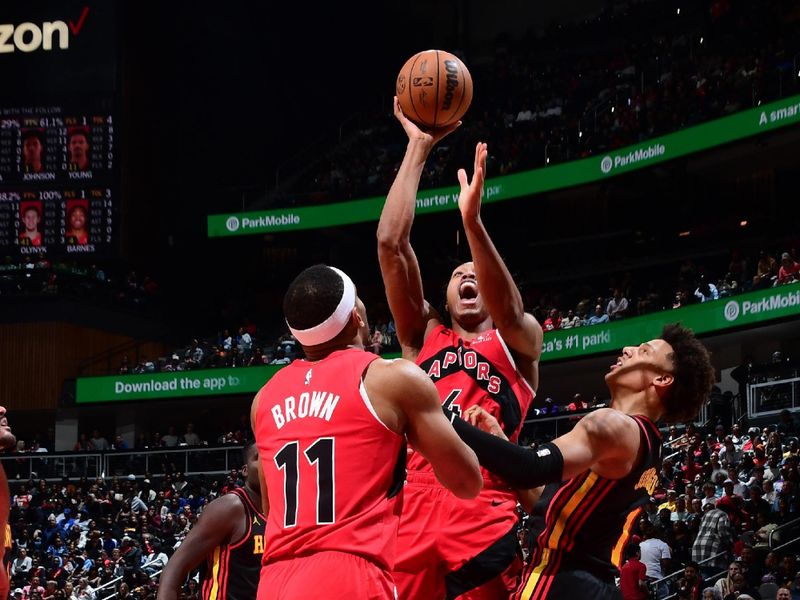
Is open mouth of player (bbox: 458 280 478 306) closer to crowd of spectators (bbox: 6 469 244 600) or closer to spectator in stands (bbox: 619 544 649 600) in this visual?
spectator in stands (bbox: 619 544 649 600)

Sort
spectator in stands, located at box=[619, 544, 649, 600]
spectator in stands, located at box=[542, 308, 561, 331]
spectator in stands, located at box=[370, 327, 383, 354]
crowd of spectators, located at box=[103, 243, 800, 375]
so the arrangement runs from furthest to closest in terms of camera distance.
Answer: spectator in stands, located at box=[542, 308, 561, 331], spectator in stands, located at box=[370, 327, 383, 354], crowd of spectators, located at box=[103, 243, 800, 375], spectator in stands, located at box=[619, 544, 649, 600]

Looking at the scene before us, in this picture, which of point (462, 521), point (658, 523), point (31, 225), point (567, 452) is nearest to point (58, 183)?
point (31, 225)

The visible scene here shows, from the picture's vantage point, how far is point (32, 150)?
2545 centimetres

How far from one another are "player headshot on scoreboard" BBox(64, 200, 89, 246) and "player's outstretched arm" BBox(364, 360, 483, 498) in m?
22.9

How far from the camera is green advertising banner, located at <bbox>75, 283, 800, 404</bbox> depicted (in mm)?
20734

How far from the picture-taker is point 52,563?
20578mm

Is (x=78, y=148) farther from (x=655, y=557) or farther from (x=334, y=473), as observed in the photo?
(x=334, y=473)

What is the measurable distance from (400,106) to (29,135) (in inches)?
851

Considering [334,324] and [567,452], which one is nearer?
[334,324]

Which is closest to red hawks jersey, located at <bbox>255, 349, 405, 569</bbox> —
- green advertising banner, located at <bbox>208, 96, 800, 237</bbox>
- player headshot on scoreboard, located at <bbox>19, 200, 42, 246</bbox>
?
green advertising banner, located at <bbox>208, 96, 800, 237</bbox>

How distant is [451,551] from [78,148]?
22008 mm

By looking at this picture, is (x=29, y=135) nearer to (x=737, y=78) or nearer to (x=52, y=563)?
(x=52, y=563)

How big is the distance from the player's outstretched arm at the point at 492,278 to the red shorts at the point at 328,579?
182 centimetres

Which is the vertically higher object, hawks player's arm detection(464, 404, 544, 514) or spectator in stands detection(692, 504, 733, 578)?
hawks player's arm detection(464, 404, 544, 514)
